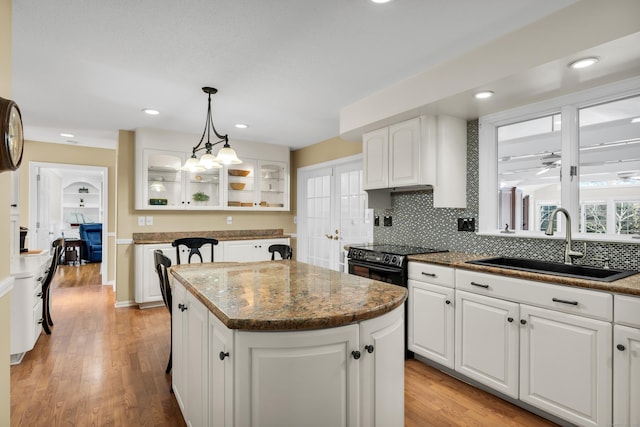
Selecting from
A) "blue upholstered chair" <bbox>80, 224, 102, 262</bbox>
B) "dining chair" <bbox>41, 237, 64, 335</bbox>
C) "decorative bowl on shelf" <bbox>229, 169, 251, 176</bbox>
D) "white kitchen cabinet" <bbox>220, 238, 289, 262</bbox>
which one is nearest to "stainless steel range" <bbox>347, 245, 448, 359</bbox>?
"white kitchen cabinet" <bbox>220, 238, 289, 262</bbox>

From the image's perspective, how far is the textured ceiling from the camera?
188cm

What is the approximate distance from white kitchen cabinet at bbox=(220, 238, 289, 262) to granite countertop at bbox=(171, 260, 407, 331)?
269 centimetres

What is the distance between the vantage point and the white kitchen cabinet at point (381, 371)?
1.32 metres

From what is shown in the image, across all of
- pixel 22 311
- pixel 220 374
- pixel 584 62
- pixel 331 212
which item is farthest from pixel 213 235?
pixel 584 62

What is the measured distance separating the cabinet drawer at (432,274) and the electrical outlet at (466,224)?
64 cm

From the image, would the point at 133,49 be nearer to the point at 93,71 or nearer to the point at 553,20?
the point at 93,71

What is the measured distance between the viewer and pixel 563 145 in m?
2.51

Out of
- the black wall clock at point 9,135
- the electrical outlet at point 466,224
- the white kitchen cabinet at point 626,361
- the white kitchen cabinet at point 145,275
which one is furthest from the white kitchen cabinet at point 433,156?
the white kitchen cabinet at point 145,275

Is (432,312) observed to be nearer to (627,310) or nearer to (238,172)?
(627,310)

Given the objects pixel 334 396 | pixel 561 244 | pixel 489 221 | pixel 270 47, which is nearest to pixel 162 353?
pixel 334 396

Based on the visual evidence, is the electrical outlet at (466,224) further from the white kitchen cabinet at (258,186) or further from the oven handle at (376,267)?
the white kitchen cabinet at (258,186)

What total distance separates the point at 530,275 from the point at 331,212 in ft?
10.4

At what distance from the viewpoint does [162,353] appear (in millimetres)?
3064

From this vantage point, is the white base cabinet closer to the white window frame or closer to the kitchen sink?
the kitchen sink
